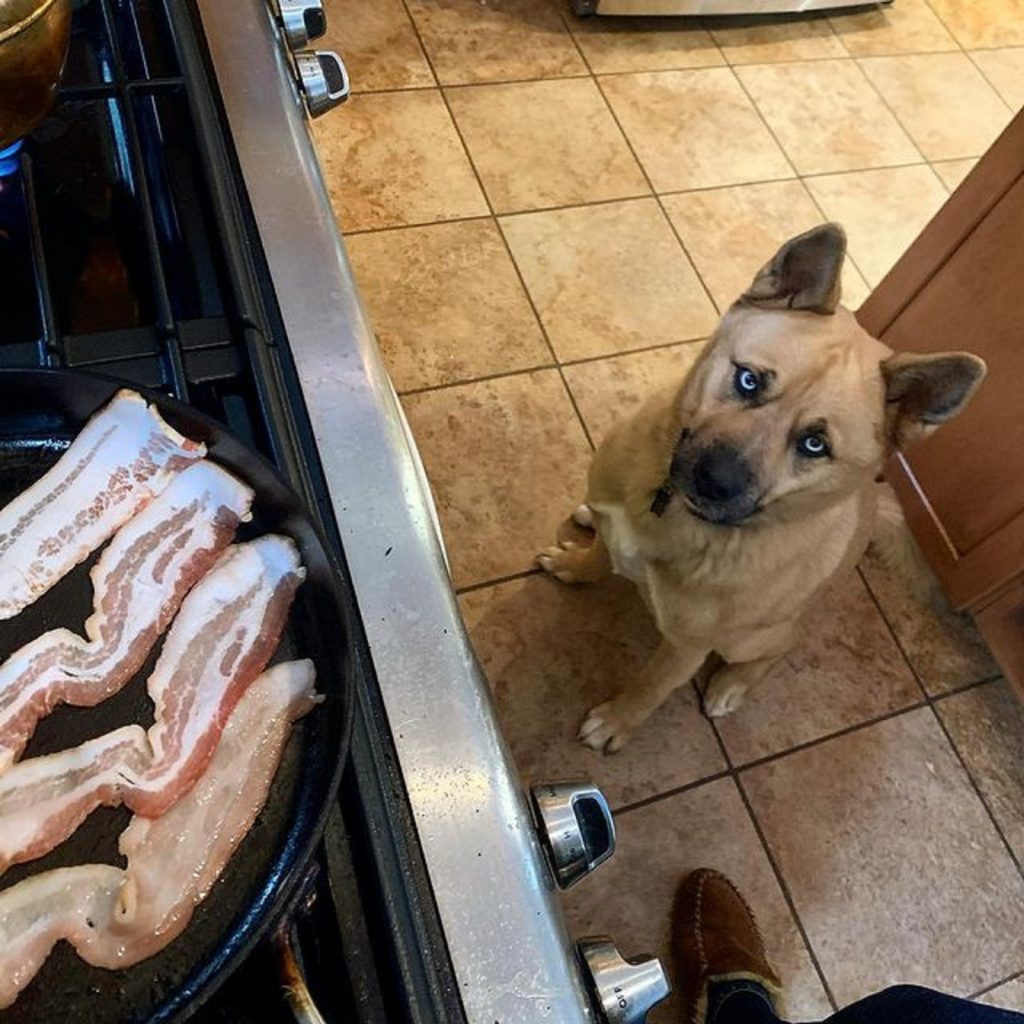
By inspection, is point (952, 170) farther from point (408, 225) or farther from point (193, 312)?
point (193, 312)

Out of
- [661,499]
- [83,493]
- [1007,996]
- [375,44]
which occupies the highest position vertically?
[83,493]

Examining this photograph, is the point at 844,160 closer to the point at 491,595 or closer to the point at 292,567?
the point at 491,595

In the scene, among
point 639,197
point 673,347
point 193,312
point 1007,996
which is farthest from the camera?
point 639,197

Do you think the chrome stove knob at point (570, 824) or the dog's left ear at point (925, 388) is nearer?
the chrome stove knob at point (570, 824)

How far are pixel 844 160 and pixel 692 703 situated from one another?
4.72 feet

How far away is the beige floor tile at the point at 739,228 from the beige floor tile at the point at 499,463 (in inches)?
18.9

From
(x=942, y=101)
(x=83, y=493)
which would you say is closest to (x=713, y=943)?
(x=83, y=493)

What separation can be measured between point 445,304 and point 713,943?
1.20 meters

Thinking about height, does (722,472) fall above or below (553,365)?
above

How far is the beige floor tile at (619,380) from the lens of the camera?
5.92 ft

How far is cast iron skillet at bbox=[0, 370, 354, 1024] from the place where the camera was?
55cm

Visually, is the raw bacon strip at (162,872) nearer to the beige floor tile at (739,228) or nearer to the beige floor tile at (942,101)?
the beige floor tile at (739,228)

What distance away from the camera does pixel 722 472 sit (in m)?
1.06

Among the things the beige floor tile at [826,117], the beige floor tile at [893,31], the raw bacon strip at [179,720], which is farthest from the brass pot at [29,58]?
the beige floor tile at [893,31]
